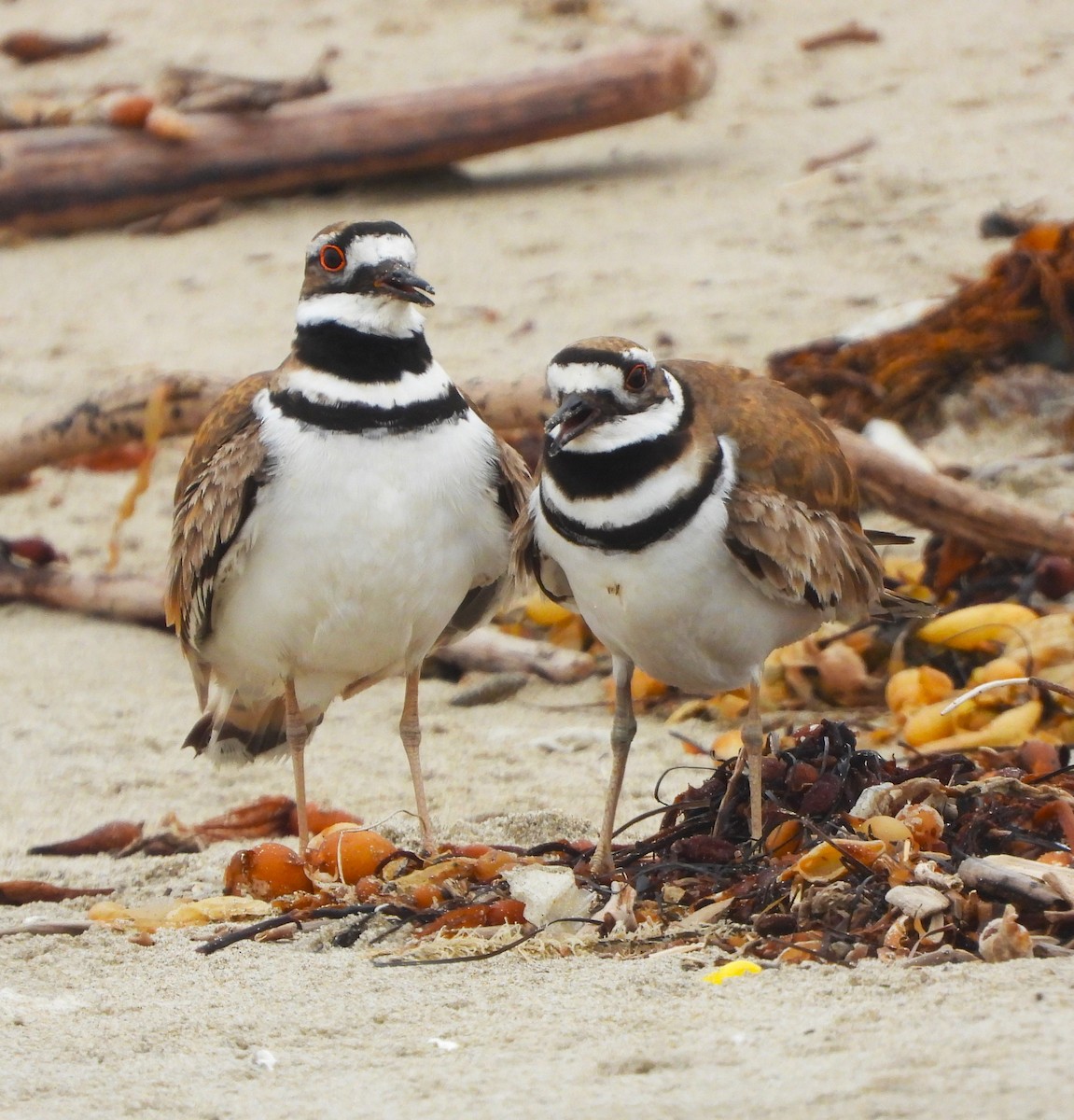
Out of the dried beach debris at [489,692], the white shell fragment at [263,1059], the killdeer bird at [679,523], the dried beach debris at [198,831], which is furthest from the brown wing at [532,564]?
the dried beach debris at [489,692]

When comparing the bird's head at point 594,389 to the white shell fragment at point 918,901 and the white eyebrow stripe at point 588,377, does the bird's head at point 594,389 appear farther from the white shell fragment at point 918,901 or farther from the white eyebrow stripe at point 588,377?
the white shell fragment at point 918,901

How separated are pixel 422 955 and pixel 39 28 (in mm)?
10718

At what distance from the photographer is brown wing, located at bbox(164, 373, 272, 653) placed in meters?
4.87

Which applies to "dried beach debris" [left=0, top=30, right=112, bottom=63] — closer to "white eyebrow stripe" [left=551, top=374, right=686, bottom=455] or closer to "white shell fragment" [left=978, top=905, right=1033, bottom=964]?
"white eyebrow stripe" [left=551, top=374, right=686, bottom=455]

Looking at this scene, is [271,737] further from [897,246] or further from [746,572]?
[897,246]

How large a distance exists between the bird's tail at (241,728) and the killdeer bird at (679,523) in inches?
53.5

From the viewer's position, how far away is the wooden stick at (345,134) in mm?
10289

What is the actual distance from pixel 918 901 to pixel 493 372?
511 cm

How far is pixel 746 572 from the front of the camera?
4.44 m

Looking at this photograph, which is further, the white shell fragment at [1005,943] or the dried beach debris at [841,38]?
the dried beach debris at [841,38]

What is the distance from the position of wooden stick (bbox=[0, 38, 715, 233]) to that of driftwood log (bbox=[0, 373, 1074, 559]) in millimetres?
3775

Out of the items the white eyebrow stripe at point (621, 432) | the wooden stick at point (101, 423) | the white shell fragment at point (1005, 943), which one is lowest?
the white shell fragment at point (1005, 943)

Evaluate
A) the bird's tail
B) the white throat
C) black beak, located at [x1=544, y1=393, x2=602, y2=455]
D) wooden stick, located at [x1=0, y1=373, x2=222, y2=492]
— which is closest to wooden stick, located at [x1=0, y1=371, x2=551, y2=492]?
wooden stick, located at [x1=0, y1=373, x2=222, y2=492]

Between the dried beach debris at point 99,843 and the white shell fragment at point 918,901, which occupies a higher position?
the white shell fragment at point 918,901
